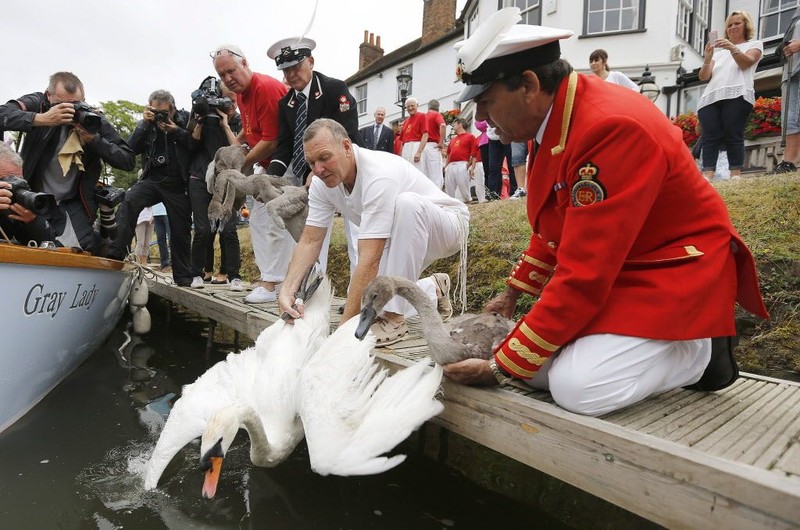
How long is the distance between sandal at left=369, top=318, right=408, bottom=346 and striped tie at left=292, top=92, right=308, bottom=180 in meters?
→ 2.08

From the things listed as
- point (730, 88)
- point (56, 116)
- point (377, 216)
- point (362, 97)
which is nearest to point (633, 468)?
point (377, 216)

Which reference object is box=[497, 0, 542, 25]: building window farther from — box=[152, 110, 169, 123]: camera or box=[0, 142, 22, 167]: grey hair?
box=[0, 142, 22, 167]: grey hair

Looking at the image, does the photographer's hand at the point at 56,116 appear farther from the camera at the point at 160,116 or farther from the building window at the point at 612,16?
the building window at the point at 612,16

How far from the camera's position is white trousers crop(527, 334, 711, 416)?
7.07 feet

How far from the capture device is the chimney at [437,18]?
24031 mm

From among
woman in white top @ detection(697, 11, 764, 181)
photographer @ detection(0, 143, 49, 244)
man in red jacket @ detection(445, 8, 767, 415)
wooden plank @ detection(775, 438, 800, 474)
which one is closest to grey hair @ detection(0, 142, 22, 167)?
photographer @ detection(0, 143, 49, 244)

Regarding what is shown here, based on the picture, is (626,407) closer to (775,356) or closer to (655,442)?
(655,442)

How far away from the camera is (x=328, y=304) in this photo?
12.5 feet

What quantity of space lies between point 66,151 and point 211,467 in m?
3.92

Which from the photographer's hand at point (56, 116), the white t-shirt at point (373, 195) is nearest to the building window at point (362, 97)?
the photographer's hand at point (56, 116)

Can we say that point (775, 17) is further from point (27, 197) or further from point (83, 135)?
point (27, 197)

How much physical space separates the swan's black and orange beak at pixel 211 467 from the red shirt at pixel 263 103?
148 inches

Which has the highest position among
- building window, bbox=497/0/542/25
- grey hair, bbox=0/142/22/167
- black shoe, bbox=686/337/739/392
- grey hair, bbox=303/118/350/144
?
building window, bbox=497/0/542/25

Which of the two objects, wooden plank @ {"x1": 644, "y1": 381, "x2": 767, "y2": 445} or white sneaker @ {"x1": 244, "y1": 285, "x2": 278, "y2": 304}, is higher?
wooden plank @ {"x1": 644, "y1": 381, "x2": 767, "y2": 445}
